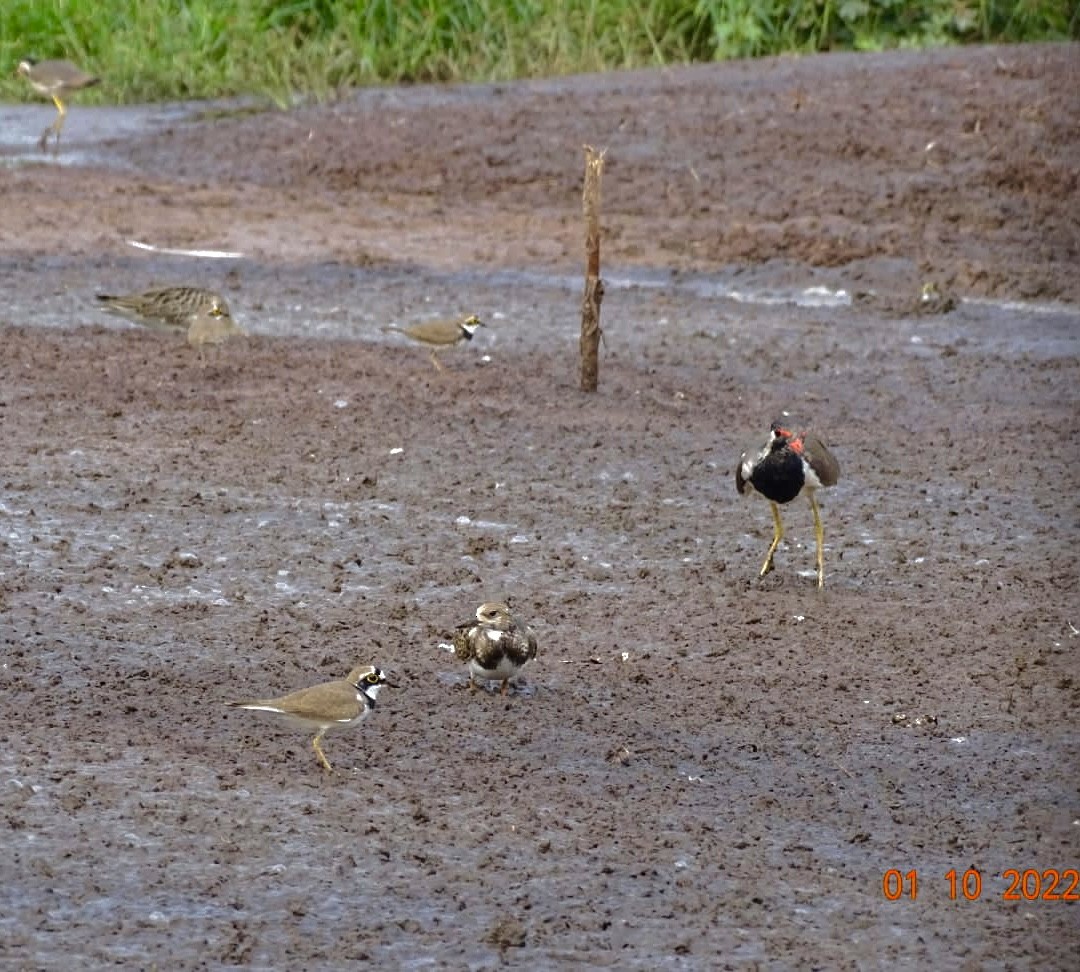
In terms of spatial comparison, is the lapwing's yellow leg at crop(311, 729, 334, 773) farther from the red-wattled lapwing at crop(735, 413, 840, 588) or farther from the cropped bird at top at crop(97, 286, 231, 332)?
the cropped bird at top at crop(97, 286, 231, 332)

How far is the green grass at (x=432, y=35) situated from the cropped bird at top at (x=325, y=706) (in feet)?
46.6

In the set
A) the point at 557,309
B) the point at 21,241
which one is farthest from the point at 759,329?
the point at 21,241

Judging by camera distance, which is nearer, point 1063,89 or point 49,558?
point 49,558

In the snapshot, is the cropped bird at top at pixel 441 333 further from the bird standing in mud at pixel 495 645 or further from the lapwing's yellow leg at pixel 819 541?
the bird standing in mud at pixel 495 645

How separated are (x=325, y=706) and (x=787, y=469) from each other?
2583mm

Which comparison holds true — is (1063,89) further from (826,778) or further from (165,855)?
(165,855)

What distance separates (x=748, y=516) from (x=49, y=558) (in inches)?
115

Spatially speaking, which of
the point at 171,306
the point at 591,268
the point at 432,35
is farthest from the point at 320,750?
the point at 432,35

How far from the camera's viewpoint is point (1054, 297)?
43.4 feet

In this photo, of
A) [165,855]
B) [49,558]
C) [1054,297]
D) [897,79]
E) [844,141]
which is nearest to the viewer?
[165,855]

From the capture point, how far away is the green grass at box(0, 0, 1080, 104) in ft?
64.9

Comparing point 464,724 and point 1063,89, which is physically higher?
point 1063,89

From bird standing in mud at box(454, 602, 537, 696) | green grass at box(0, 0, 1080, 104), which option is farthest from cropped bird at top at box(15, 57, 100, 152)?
Answer: bird standing in mud at box(454, 602, 537, 696)

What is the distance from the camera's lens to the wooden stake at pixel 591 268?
9.69 metres
